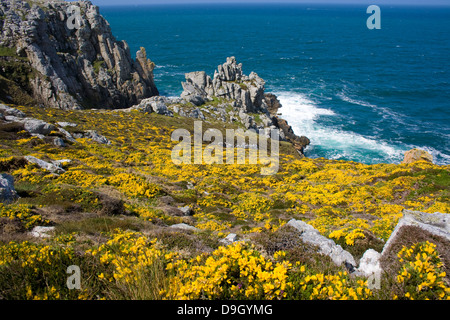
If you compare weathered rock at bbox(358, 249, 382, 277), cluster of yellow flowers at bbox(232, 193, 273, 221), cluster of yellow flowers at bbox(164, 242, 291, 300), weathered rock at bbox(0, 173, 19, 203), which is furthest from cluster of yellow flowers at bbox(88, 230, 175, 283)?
cluster of yellow flowers at bbox(232, 193, 273, 221)

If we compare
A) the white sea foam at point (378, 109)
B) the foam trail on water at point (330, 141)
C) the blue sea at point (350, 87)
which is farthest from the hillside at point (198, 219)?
the white sea foam at point (378, 109)

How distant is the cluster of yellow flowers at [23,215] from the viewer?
9827 millimetres

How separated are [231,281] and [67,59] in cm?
10376

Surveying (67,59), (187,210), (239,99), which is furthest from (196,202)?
(67,59)

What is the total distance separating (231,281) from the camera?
5.49m

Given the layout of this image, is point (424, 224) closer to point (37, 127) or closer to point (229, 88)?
point (37, 127)

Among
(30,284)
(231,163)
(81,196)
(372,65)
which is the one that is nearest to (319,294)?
(30,284)

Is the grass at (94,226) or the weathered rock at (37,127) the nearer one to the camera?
the grass at (94,226)

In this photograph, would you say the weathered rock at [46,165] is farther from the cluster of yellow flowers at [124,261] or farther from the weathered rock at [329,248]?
the weathered rock at [329,248]

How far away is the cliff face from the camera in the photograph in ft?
241

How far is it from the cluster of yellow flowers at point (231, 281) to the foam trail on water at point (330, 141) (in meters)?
69.1

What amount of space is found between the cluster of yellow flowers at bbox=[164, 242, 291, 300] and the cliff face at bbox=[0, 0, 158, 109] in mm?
79305

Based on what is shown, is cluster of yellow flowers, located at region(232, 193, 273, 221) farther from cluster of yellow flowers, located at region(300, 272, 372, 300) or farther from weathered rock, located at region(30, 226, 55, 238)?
cluster of yellow flowers, located at region(300, 272, 372, 300)
